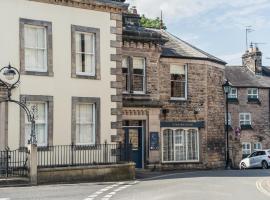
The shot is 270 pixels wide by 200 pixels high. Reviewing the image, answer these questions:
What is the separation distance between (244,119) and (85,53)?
26272mm

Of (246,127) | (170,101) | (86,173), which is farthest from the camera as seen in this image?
(246,127)

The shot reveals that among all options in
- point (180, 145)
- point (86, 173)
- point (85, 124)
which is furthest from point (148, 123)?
point (86, 173)

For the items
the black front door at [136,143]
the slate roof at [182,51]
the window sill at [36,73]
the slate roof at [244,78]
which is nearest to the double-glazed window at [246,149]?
the slate roof at [244,78]

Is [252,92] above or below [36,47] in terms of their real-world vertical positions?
below

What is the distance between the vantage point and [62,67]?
2419cm

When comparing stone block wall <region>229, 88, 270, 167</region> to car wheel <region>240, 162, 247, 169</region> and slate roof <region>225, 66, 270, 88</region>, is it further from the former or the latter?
car wheel <region>240, 162, 247, 169</region>

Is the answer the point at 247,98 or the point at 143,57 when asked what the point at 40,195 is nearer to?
the point at 143,57

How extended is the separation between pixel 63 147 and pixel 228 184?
735 centimetres

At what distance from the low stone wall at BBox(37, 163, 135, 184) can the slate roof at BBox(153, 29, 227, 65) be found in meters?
10.8

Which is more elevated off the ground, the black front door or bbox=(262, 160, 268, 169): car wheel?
the black front door

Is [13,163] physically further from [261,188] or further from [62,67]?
[261,188]

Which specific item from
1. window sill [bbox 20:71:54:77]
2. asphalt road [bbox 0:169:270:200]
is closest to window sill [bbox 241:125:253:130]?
asphalt road [bbox 0:169:270:200]

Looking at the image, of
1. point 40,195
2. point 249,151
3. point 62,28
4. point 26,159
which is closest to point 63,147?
point 26,159

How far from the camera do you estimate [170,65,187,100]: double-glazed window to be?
33.3 m
